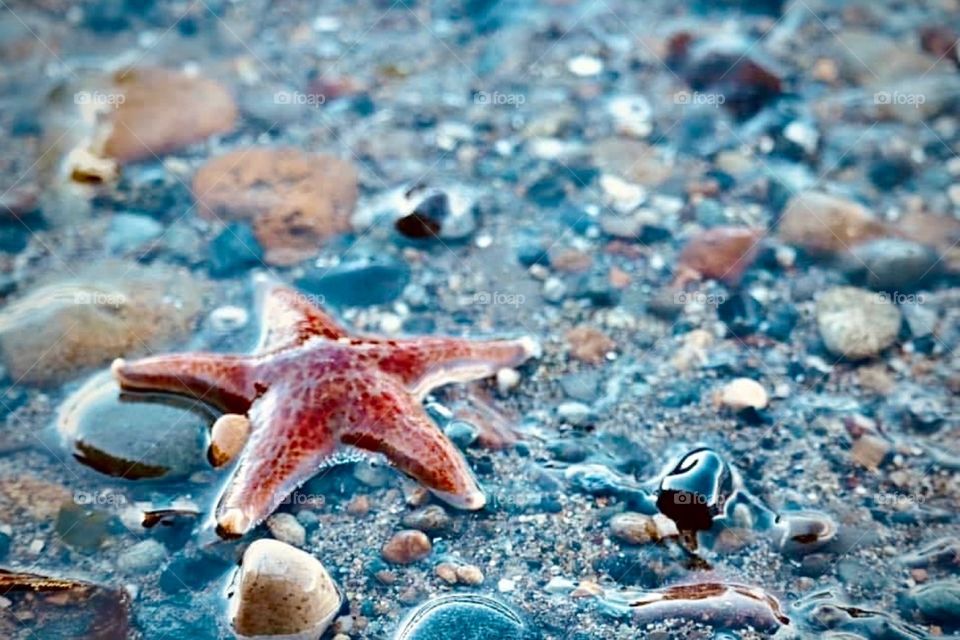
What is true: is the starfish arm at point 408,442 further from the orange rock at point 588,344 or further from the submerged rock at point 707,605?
the orange rock at point 588,344

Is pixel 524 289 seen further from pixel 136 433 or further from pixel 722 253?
pixel 136 433

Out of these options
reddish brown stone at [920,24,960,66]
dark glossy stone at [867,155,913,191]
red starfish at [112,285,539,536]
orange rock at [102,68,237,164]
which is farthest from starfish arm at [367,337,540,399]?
reddish brown stone at [920,24,960,66]

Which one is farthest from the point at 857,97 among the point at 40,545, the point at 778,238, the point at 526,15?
the point at 40,545

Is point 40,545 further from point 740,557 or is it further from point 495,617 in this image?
point 740,557

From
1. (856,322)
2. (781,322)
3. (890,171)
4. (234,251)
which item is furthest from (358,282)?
(890,171)

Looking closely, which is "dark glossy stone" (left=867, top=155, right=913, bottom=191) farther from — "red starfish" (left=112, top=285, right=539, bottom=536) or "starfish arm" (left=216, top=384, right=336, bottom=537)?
"starfish arm" (left=216, top=384, right=336, bottom=537)

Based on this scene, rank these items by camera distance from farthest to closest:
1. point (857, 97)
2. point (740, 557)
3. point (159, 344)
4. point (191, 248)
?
point (857, 97) < point (191, 248) < point (159, 344) < point (740, 557)

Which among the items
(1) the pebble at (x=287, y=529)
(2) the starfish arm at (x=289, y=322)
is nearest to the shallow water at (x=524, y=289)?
(1) the pebble at (x=287, y=529)
